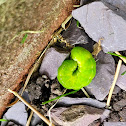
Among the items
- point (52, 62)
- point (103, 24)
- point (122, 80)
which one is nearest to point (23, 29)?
point (52, 62)

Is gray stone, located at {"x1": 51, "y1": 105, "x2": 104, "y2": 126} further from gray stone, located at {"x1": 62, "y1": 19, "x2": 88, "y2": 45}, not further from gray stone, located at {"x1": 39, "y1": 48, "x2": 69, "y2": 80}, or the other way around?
gray stone, located at {"x1": 62, "y1": 19, "x2": 88, "y2": 45}

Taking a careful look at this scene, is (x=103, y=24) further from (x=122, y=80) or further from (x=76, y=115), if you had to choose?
Answer: (x=76, y=115)

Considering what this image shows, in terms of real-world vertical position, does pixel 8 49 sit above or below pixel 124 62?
above

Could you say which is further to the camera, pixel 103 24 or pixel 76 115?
pixel 76 115

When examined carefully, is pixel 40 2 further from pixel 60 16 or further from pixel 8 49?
pixel 8 49

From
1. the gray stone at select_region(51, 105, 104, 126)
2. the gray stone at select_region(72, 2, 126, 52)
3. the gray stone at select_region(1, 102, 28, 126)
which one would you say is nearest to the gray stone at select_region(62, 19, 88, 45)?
the gray stone at select_region(72, 2, 126, 52)

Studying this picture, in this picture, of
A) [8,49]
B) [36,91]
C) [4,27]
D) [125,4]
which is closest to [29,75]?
[36,91]

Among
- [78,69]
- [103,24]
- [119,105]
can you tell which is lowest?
[119,105]
